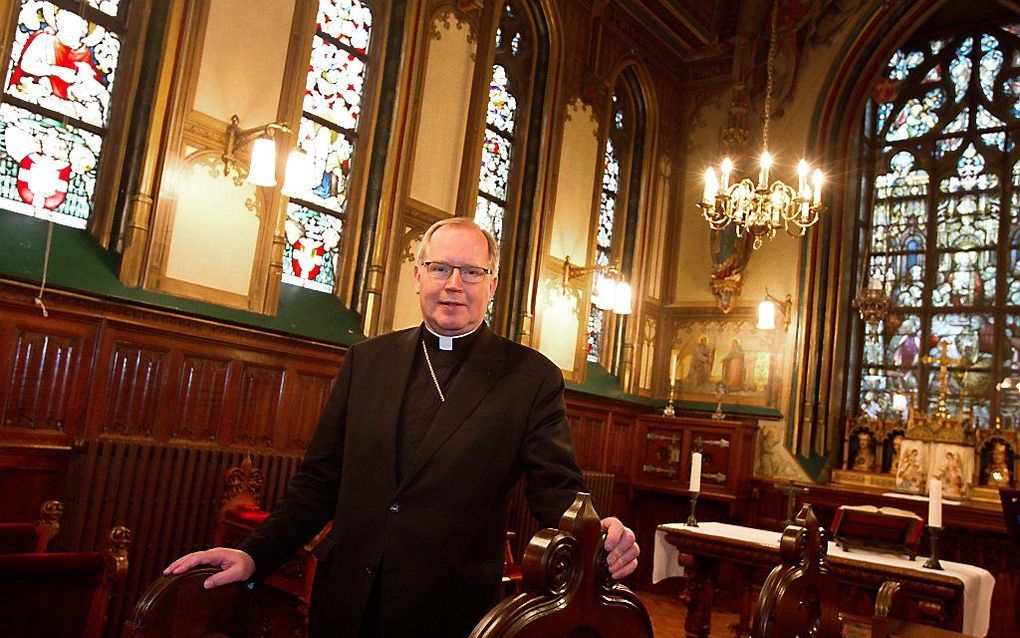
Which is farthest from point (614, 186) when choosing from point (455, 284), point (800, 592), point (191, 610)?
point (191, 610)

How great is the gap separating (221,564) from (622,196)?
951 cm

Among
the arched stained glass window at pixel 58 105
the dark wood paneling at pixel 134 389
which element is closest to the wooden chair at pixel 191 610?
the dark wood paneling at pixel 134 389

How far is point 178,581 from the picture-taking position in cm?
144

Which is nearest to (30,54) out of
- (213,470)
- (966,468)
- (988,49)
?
(213,470)

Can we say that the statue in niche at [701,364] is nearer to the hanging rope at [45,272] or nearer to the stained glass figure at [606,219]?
the stained glass figure at [606,219]

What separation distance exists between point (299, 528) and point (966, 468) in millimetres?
8360

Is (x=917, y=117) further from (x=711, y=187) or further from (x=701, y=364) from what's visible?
(x=711, y=187)

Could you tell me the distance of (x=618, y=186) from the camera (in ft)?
35.0

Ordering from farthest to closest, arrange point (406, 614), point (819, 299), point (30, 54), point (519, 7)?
point (819, 299), point (519, 7), point (30, 54), point (406, 614)

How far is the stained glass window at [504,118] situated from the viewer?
8820 mm

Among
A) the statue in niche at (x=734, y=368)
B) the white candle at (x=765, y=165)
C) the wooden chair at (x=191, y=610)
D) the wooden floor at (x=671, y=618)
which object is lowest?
the wooden floor at (x=671, y=618)

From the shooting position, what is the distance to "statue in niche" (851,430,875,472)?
30.7 ft

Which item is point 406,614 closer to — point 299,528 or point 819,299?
point 299,528

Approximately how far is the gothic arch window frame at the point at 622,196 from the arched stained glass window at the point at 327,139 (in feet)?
11.3
